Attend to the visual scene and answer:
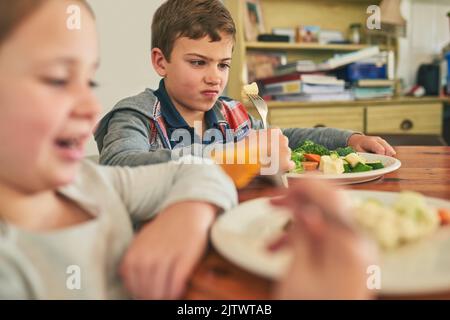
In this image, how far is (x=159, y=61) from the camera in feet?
4.25

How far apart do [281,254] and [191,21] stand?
91 centimetres

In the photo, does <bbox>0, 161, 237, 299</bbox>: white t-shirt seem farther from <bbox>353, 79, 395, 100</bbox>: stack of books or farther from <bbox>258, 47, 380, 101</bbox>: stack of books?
<bbox>353, 79, 395, 100</bbox>: stack of books

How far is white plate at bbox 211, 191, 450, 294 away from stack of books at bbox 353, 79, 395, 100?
2.45 meters

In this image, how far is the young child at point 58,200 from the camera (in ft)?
1.22

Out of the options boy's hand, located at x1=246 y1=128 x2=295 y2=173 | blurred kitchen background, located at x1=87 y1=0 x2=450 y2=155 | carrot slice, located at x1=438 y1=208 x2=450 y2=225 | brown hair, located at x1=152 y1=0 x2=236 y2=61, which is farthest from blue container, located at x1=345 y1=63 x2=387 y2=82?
carrot slice, located at x1=438 y1=208 x2=450 y2=225

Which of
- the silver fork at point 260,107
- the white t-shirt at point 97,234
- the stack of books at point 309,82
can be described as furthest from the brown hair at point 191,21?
the stack of books at point 309,82

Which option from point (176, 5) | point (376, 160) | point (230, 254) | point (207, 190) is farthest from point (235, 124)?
point (230, 254)

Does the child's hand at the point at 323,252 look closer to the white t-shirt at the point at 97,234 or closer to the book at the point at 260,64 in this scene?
the white t-shirt at the point at 97,234

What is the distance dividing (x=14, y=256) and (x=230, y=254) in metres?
0.18

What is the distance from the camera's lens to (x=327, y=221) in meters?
0.30

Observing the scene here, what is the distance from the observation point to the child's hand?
0.29 metres

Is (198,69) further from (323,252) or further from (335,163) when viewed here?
(323,252)

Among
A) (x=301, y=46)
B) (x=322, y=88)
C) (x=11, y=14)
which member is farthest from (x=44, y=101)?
(x=301, y=46)
